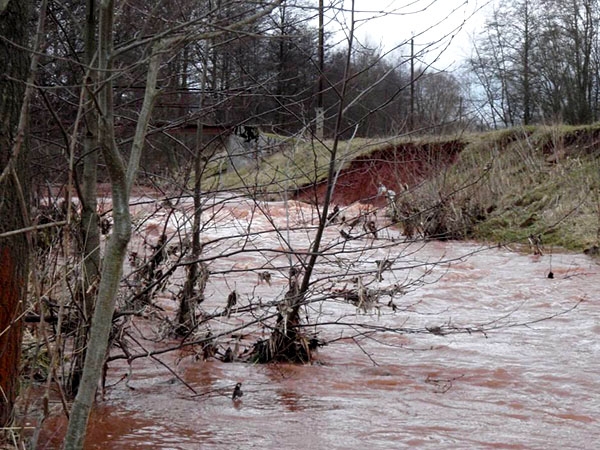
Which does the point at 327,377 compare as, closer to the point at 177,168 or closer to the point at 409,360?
the point at 409,360

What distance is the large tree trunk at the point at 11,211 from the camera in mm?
3074

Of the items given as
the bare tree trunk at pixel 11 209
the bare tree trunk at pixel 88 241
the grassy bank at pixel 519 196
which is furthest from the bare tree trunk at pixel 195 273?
the grassy bank at pixel 519 196

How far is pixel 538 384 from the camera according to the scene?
208 inches

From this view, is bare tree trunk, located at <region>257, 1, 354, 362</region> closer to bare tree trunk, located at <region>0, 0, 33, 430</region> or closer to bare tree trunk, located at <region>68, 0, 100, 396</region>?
bare tree trunk, located at <region>68, 0, 100, 396</region>

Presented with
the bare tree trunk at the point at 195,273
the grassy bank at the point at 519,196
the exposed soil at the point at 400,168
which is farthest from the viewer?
the grassy bank at the point at 519,196

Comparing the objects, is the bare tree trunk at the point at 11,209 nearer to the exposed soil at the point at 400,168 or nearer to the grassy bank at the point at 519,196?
the exposed soil at the point at 400,168

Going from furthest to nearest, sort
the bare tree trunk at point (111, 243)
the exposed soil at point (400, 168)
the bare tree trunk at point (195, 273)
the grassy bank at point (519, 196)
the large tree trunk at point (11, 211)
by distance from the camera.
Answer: the grassy bank at point (519, 196) < the exposed soil at point (400, 168) < the bare tree trunk at point (195, 273) < the large tree trunk at point (11, 211) < the bare tree trunk at point (111, 243)

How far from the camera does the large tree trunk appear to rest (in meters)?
3.07

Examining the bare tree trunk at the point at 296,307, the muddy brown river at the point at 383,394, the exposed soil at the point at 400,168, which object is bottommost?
the muddy brown river at the point at 383,394

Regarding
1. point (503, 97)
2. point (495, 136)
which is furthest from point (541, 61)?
point (495, 136)

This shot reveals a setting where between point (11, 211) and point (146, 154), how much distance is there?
10.8ft

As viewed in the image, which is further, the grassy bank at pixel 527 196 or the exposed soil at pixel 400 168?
the grassy bank at pixel 527 196

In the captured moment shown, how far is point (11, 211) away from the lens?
10.3ft

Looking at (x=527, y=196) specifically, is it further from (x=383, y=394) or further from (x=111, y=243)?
(x=111, y=243)
